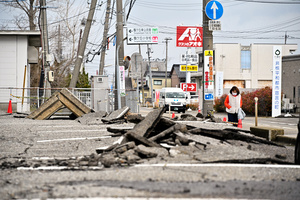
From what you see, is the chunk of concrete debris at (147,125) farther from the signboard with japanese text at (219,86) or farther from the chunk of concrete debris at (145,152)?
the signboard with japanese text at (219,86)

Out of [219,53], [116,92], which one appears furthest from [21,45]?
[219,53]

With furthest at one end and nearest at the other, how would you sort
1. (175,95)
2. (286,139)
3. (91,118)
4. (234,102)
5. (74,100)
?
(175,95) < (74,100) < (91,118) < (234,102) < (286,139)

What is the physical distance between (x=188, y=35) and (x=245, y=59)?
29.5m

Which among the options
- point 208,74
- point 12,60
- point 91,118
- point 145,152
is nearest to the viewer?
point 145,152

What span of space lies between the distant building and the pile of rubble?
24.2m

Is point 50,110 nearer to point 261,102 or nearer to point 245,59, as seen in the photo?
point 261,102

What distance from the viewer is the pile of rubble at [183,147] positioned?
6.21 m

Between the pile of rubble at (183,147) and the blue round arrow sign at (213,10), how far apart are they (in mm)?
7876

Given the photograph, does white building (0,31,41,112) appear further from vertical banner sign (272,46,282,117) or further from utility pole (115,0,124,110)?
vertical banner sign (272,46,282,117)

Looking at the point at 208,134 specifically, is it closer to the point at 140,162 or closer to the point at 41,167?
the point at 140,162

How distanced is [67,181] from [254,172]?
2.61m

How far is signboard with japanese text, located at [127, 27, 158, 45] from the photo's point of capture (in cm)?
2569

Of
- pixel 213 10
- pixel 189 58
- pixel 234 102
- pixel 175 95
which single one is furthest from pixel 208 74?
pixel 189 58

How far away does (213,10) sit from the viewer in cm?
1559
